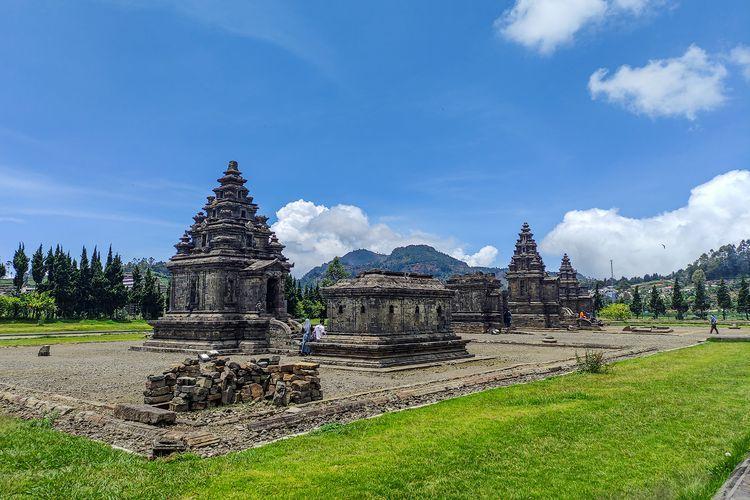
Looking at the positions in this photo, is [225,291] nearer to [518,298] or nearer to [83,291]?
[518,298]

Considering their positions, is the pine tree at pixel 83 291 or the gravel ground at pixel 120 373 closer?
the gravel ground at pixel 120 373

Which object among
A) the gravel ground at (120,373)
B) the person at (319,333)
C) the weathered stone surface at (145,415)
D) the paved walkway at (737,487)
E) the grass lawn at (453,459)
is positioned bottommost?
the gravel ground at (120,373)

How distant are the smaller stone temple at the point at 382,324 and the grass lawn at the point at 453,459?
367 inches

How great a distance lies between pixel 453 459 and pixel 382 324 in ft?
44.7

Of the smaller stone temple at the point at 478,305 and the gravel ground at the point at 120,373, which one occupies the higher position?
the smaller stone temple at the point at 478,305

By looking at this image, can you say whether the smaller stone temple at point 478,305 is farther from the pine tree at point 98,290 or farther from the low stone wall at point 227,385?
the pine tree at point 98,290

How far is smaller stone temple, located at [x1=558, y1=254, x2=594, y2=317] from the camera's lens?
65.6 m

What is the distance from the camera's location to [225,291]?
3078 centimetres

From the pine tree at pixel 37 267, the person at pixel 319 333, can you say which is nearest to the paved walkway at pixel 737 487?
the person at pixel 319 333

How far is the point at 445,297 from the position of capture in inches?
945

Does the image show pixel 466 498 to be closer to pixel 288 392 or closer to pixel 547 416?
pixel 547 416

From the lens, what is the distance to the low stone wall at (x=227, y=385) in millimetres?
11305

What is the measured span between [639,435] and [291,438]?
5.80m

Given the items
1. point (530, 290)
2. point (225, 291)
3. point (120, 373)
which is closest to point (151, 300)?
point (225, 291)
